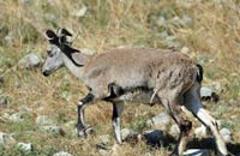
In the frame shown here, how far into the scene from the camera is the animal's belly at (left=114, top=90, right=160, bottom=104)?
28.0 ft

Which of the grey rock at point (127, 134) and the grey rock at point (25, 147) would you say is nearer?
the grey rock at point (25, 147)

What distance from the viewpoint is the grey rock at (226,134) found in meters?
8.85

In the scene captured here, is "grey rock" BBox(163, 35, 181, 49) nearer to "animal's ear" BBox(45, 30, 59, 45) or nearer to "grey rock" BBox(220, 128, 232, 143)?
"animal's ear" BBox(45, 30, 59, 45)

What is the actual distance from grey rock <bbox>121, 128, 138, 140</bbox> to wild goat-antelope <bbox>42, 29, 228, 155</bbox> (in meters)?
0.15

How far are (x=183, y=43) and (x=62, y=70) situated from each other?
5.30 feet

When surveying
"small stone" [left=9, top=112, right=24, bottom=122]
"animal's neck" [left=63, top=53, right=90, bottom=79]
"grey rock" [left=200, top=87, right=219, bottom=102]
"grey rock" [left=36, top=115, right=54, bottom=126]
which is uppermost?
"animal's neck" [left=63, top=53, right=90, bottom=79]

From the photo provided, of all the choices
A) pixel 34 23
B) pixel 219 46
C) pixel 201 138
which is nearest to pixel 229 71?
pixel 219 46

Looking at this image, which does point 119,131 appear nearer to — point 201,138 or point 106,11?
point 201,138

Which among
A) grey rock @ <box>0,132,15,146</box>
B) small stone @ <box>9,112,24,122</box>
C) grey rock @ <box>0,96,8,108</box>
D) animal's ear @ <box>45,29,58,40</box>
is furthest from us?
grey rock @ <box>0,96,8,108</box>

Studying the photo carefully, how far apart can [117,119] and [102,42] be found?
8.49 feet

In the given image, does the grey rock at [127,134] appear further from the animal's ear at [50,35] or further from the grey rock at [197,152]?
the animal's ear at [50,35]

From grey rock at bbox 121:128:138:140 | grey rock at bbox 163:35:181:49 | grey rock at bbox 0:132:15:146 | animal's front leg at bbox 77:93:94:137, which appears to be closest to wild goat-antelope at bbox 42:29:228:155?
animal's front leg at bbox 77:93:94:137

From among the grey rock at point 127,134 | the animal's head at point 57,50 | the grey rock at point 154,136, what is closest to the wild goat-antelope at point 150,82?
the grey rock at point 127,134

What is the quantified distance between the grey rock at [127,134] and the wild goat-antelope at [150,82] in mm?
148
